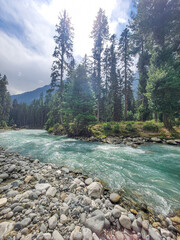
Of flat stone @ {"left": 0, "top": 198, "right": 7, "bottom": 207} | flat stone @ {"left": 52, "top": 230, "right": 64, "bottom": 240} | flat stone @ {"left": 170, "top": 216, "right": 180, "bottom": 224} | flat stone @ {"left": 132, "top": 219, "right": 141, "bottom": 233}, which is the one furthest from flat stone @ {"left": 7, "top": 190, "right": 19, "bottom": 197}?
flat stone @ {"left": 170, "top": 216, "right": 180, "bottom": 224}

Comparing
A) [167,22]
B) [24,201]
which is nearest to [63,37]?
[167,22]

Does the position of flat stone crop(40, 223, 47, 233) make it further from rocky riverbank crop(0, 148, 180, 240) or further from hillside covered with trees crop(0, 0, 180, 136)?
hillside covered with trees crop(0, 0, 180, 136)

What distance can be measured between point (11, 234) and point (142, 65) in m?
22.4

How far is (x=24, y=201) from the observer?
7.66 feet

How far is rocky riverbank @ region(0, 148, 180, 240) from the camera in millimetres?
1676

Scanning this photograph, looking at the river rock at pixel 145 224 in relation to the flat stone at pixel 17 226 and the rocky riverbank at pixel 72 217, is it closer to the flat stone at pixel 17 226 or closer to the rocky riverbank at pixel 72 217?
the rocky riverbank at pixel 72 217

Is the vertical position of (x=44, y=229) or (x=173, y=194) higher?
(x=44, y=229)

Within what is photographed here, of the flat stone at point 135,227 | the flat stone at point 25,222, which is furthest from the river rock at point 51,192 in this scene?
the flat stone at point 135,227

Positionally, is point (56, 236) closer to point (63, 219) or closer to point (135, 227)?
point (63, 219)

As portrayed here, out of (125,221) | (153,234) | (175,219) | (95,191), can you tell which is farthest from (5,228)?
(175,219)

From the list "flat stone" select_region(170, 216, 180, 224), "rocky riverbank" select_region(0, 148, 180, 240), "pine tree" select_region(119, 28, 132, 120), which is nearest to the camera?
"rocky riverbank" select_region(0, 148, 180, 240)

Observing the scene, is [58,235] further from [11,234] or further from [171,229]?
[171,229]

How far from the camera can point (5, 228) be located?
166 cm

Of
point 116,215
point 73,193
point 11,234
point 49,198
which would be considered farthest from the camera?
point 73,193
